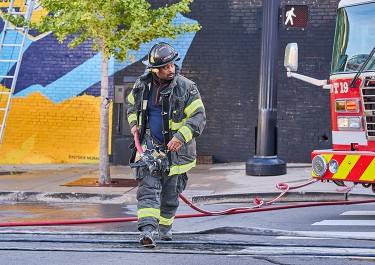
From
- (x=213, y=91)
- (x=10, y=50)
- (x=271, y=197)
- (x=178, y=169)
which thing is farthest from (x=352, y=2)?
(x=10, y=50)

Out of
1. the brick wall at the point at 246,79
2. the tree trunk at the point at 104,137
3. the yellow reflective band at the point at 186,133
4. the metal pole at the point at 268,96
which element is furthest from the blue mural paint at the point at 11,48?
the yellow reflective band at the point at 186,133

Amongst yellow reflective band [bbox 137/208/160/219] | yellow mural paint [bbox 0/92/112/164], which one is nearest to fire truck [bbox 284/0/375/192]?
yellow reflective band [bbox 137/208/160/219]

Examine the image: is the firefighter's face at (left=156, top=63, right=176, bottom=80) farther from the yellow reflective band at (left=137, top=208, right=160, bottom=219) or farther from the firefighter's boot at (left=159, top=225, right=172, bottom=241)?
the firefighter's boot at (left=159, top=225, right=172, bottom=241)

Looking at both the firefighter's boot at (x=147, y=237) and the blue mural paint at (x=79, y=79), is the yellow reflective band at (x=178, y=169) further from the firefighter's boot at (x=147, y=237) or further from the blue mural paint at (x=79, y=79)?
the blue mural paint at (x=79, y=79)

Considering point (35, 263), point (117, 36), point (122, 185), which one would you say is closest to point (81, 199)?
point (122, 185)

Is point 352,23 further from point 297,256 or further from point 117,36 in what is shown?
point 117,36

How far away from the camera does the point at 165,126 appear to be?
8789 mm

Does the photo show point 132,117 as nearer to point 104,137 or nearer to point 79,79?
point 104,137

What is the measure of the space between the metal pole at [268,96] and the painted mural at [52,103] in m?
3.27

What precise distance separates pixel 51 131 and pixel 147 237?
35.6 feet

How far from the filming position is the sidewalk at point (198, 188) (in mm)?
13672

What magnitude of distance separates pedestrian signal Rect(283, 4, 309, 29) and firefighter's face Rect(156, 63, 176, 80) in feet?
30.1

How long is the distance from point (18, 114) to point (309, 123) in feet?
19.6

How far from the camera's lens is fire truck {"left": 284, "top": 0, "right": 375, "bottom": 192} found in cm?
1070
